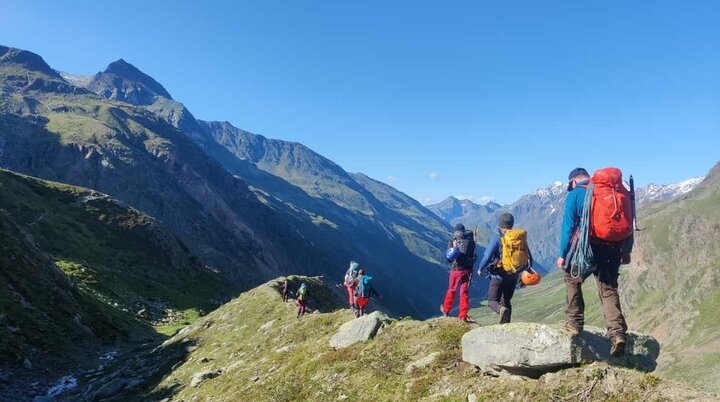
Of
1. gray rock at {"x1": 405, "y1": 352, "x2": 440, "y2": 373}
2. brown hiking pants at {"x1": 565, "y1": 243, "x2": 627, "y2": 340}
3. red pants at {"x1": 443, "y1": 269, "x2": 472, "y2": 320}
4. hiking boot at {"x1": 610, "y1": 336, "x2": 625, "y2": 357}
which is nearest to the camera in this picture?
hiking boot at {"x1": 610, "y1": 336, "x2": 625, "y2": 357}

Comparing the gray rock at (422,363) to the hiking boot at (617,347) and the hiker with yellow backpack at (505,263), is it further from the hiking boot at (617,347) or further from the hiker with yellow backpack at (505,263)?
the hiking boot at (617,347)

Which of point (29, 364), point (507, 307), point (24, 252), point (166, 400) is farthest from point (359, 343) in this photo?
point (24, 252)

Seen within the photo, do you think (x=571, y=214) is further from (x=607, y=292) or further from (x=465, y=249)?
(x=465, y=249)

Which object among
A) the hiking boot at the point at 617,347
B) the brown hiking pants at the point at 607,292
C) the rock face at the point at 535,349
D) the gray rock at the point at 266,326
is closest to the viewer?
the rock face at the point at 535,349

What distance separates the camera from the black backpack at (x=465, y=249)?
50.0 ft

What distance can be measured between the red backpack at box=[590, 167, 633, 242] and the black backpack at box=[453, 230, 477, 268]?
17.9ft

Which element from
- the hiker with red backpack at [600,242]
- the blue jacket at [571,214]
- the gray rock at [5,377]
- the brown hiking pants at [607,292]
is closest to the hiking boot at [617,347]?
the hiker with red backpack at [600,242]

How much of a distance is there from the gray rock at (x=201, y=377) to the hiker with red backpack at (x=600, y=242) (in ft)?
48.3

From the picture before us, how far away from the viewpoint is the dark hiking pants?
13.5 meters

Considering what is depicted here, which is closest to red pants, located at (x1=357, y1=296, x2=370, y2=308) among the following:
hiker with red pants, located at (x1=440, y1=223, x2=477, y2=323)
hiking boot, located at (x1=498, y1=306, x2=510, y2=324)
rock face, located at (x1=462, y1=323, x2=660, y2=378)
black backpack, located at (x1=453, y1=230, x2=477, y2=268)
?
hiker with red pants, located at (x1=440, y1=223, x2=477, y2=323)

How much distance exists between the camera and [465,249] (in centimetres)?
1524

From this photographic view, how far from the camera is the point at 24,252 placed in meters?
35.2

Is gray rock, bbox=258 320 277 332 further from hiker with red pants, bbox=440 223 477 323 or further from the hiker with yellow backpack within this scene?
the hiker with yellow backpack

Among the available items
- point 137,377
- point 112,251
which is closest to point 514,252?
point 137,377
